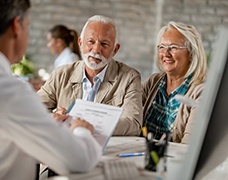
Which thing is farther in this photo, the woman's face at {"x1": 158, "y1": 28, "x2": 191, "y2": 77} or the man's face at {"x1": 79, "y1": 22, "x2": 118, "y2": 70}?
the woman's face at {"x1": 158, "y1": 28, "x2": 191, "y2": 77}

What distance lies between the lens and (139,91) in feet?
8.02

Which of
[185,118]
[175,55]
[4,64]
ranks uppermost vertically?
[4,64]

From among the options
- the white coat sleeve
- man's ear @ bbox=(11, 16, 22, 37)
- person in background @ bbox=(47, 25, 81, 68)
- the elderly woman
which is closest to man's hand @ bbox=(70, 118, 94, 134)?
the white coat sleeve

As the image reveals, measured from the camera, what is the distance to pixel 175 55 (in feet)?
8.54

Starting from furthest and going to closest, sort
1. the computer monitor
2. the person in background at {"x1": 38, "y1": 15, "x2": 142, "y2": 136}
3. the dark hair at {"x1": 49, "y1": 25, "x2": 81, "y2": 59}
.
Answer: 1. the dark hair at {"x1": 49, "y1": 25, "x2": 81, "y2": 59}
2. the person in background at {"x1": 38, "y1": 15, "x2": 142, "y2": 136}
3. the computer monitor

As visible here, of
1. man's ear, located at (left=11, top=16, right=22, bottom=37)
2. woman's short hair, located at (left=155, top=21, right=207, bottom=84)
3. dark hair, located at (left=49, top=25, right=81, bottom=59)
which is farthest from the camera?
dark hair, located at (left=49, top=25, right=81, bottom=59)

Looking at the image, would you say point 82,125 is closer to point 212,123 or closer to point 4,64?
point 4,64

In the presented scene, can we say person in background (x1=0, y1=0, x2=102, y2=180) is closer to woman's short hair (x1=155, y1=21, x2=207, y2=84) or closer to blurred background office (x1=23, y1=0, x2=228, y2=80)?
woman's short hair (x1=155, y1=21, x2=207, y2=84)

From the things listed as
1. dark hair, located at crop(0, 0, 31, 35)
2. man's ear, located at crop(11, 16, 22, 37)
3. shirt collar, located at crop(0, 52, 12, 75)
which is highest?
dark hair, located at crop(0, 0, 31, 35)

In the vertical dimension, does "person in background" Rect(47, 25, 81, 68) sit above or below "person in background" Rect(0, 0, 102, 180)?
below

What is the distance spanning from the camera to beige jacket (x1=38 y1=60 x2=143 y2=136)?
2.39m

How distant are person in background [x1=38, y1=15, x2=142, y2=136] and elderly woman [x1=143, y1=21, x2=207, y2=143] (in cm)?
19

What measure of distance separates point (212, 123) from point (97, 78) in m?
1.26

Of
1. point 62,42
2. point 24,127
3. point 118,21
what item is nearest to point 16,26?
point 24,127
